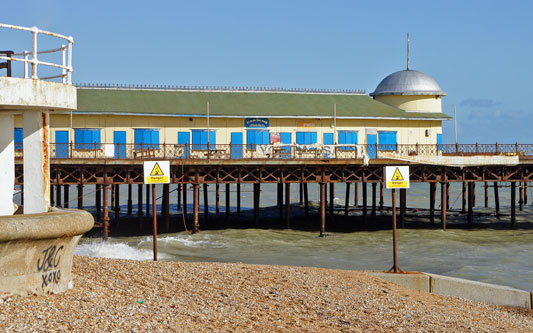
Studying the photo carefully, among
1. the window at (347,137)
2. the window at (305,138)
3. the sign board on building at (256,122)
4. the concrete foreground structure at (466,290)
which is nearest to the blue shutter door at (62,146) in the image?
the sign board on building at (256,122)

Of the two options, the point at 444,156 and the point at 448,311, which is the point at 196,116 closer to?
the point at 444,156

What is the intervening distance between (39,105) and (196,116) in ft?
79.2

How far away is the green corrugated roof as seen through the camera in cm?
3519

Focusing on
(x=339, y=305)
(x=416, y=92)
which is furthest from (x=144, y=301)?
(x=416, y=92)

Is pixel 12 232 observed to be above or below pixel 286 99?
below

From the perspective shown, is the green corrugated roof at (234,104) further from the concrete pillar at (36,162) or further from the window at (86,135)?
the concrete pillar at (36,162)

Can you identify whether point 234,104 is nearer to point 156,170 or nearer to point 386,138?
point 386,138

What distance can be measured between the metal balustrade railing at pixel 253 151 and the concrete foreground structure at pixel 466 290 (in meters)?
17.2

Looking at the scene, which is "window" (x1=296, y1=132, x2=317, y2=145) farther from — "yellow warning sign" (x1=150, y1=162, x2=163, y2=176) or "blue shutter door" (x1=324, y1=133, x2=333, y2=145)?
"yellow warning sign" (x1=150, y1=162, x2=163, y2=176)

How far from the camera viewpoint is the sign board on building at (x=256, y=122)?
35.6 meters

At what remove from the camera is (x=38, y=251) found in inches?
399

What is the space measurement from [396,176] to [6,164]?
30.0 ft

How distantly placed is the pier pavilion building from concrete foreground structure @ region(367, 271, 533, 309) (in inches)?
673

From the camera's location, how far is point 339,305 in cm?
1188
